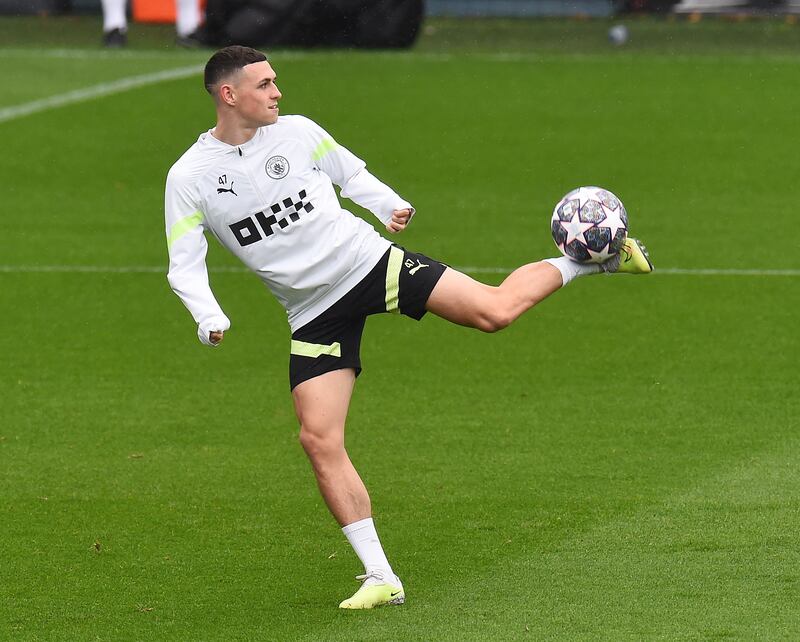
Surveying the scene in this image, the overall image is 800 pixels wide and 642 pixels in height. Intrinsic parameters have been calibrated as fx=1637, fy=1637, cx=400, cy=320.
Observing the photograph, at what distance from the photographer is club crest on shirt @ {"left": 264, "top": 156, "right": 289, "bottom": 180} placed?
6820 mm

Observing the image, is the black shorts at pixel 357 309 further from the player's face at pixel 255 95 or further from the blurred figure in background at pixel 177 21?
the blurred figure in background at pixel 177 21

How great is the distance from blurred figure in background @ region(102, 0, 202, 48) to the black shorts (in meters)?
16.6

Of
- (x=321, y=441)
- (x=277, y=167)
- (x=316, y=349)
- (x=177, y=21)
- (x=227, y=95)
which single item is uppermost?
(x=227, y=95)

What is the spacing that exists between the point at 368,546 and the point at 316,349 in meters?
0.85

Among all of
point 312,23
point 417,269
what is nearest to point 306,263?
point 417,269

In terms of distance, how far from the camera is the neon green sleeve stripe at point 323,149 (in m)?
7.00

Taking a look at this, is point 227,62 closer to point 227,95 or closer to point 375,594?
point 227,95

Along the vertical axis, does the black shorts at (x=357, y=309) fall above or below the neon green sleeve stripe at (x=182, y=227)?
below

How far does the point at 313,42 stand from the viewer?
24.1 metres

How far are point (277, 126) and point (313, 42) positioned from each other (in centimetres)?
1749

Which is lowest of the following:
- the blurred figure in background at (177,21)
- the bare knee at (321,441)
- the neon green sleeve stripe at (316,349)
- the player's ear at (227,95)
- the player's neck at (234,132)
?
the blurred figure in background at (177,21)

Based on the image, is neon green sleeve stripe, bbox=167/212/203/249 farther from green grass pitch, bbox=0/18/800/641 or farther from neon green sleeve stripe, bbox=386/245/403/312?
green grass pitch, bbox=0/18/800/641

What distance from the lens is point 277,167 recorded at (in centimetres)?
684

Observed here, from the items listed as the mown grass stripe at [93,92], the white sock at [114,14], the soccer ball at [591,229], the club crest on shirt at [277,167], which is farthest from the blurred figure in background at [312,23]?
the club crest on shirt at [277,167]
